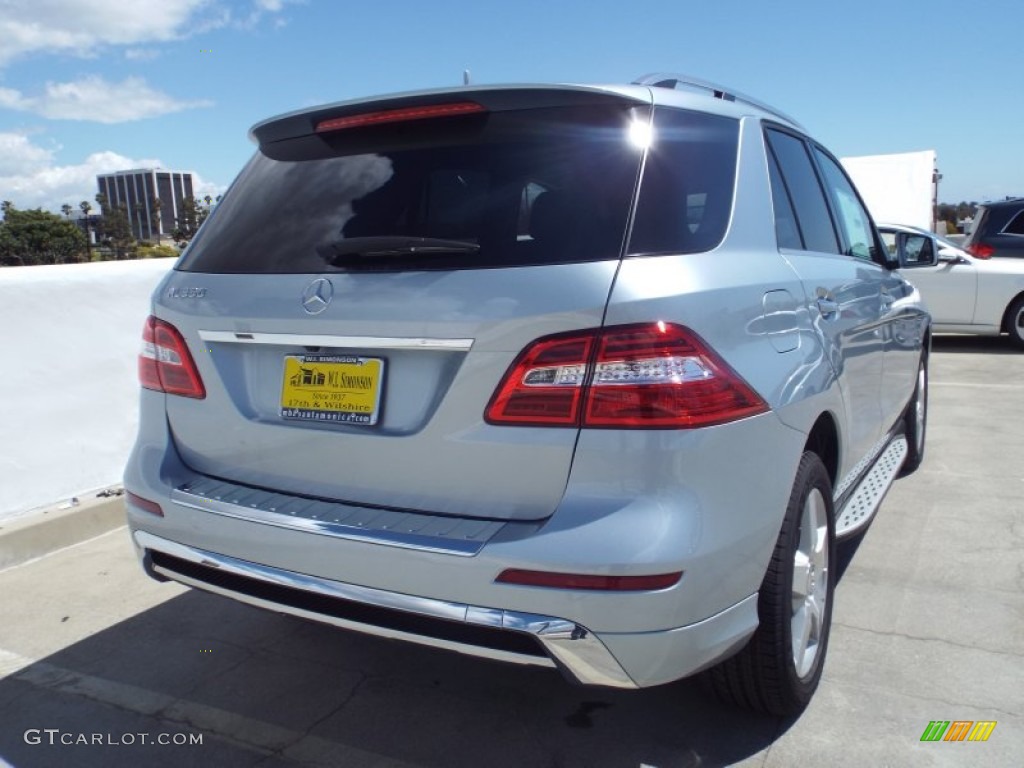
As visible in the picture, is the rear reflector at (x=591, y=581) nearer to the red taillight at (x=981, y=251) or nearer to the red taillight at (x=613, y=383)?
the red taillight at (x=613, y=383)

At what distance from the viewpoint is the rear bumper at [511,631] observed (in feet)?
6.55

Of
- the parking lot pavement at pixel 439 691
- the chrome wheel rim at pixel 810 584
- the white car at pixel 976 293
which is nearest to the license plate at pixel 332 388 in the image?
the parking lot pavement at pixel 439 691

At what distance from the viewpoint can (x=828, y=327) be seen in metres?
2.89

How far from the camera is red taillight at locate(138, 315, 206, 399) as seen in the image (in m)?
2.57

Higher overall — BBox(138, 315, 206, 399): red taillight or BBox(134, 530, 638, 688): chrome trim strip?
BBox(138, 315, 206, 399): red taillight

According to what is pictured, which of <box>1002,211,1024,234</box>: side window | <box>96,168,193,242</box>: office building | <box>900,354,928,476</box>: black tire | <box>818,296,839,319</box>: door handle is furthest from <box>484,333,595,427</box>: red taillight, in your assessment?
<box>96,168,193,242</box>: office building

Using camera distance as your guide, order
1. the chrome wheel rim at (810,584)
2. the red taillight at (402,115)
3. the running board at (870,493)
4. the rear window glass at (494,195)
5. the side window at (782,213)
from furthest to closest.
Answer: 1. the running board at (870,493)
2. the side window at (782,213)
3. the chrome wheel rim at (810,584)
4. the red taillight at (402,115)
5. the rear window glass at (494,195)

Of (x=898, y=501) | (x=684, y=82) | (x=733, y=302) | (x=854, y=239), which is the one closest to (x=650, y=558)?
(x=733, y=302)

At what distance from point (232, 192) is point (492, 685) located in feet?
6.07

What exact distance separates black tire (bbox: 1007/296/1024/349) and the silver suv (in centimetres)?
937

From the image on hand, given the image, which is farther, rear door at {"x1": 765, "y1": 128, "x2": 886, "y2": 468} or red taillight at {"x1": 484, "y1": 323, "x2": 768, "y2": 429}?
rear door at {"x1": 765, "y1": 128, "x2": 886, "y2": 468}

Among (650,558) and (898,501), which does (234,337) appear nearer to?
(650,558)

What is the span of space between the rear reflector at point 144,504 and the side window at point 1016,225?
11426 millimetres

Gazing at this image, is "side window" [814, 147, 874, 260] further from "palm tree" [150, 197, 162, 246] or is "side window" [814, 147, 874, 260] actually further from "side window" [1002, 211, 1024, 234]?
"palm tree" [150, 197, 162, 246]
